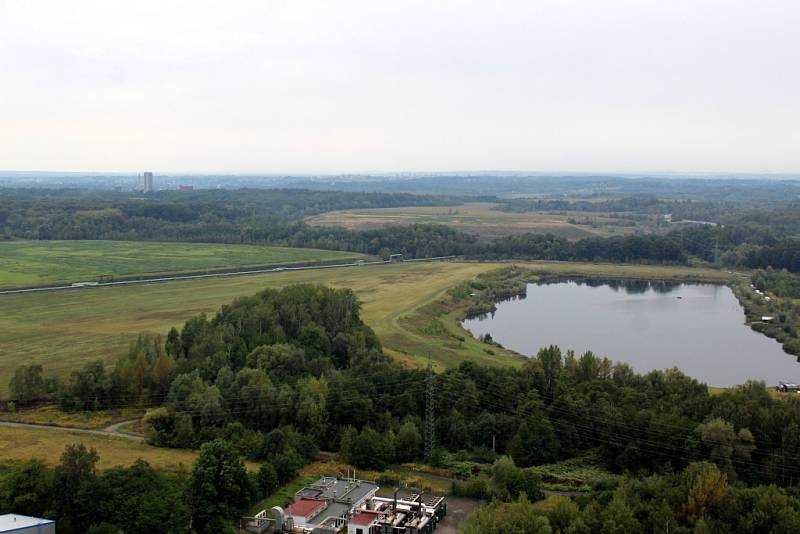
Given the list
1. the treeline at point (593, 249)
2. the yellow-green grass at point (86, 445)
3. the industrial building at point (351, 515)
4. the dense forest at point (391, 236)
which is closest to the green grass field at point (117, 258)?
the dense forest at point (391, 236)

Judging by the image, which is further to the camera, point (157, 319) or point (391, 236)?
point (391, 236)

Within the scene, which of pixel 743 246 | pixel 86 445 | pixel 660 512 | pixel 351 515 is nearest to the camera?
pixel 660 512

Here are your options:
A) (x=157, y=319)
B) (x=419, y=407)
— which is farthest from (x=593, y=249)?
(x=419, y=407)

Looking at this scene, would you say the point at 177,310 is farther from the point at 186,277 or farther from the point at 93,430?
the point at 93,430

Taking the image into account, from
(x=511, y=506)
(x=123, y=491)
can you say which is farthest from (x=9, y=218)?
(x=511, y=506)

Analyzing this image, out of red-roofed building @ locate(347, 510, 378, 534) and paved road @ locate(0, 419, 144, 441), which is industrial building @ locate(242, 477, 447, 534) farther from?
paved road @ locate(0, 419, 144, 441)

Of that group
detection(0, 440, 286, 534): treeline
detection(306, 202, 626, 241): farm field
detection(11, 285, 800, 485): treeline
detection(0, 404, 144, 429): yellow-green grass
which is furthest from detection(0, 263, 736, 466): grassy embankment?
detection(306, 202, 626, 241): farm field

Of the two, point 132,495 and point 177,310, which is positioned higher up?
point 132,495

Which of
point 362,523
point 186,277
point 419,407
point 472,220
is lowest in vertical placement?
point 362,523
